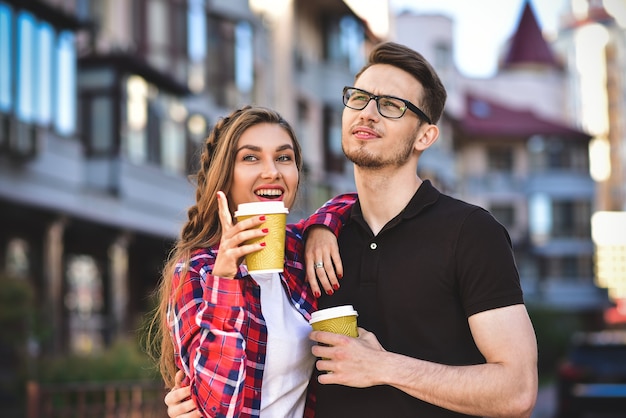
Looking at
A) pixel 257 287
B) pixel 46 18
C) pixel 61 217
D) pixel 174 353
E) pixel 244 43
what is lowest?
pixel 174 353

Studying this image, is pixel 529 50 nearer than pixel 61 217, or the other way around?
pixel 61 217

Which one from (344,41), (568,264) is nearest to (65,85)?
(344,41)

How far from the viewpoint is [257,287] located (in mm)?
3904

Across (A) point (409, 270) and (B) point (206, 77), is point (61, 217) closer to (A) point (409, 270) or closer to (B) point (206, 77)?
(B) point (206, 77)

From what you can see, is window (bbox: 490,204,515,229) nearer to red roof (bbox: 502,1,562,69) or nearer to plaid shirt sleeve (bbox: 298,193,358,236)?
red roof (bbox: 502,1,562,69)

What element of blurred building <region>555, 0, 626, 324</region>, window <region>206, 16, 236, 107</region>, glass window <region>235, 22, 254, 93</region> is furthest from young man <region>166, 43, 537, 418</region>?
blurred building <region>555, 0, 626, 324</region>

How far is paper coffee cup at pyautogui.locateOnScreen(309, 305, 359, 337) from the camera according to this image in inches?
139

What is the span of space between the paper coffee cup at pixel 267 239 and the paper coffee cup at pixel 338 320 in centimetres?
23

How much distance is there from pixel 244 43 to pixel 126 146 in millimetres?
7496

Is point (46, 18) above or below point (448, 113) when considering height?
below

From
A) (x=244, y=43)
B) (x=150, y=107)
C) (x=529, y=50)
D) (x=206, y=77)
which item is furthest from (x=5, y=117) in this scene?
(x=529, y=50)

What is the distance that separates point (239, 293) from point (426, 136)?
1.12 metres

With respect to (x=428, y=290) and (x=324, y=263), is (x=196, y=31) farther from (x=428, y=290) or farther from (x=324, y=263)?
(x=428, y=290)

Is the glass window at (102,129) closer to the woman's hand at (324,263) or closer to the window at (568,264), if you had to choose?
the woman's hand at (324,263)
